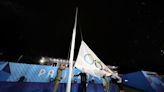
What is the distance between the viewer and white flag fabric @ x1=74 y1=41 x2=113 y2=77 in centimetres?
439

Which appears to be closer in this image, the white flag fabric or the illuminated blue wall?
the white flag fabric

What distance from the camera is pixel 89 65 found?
448 centimetres

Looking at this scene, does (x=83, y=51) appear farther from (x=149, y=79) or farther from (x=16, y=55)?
(x=16, y=55)

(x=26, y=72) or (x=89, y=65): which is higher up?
(x=26, y=72)

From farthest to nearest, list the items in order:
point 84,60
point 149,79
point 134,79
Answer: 1. point 134,79
2. point 149,79
3. point 84,60

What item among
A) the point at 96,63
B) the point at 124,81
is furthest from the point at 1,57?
the point at 96,63

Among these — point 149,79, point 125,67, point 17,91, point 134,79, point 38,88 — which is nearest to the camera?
point 17,91

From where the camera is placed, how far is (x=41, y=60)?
17.7 meters

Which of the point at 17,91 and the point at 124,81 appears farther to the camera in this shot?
the point at 124,81

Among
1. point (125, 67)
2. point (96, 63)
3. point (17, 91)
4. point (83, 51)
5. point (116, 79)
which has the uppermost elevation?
point (125, 67)

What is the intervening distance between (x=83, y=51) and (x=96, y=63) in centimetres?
65

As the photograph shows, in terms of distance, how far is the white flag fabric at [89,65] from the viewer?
439 centimetres

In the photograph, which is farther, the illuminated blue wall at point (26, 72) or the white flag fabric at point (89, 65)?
the illuminated blue wall at point (26, 72)

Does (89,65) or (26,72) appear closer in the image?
(89,65)
